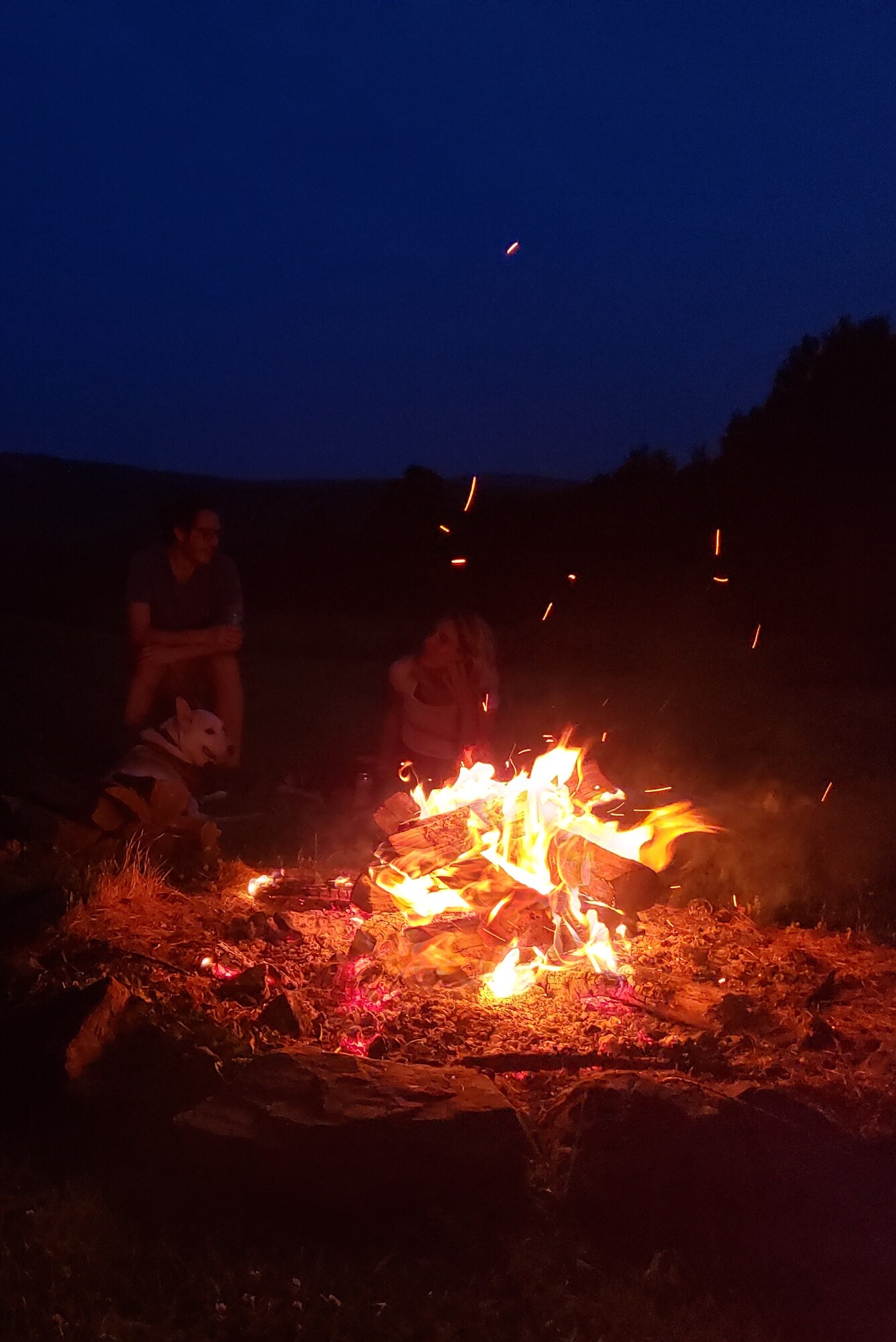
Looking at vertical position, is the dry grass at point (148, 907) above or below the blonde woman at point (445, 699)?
below

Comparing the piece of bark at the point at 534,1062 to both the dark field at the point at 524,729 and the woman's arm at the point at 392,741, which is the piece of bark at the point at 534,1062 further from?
the woman's arm at the point at 392,741

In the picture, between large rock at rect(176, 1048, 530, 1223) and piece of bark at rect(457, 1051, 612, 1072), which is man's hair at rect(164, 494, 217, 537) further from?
large rock at rect(176, 1048, 530, 1223)

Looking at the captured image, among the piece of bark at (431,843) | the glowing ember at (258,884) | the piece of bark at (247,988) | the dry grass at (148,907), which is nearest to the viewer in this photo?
the piece of bark at (247,988)

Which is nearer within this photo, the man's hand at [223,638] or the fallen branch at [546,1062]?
the fallen branch at [546,1062]

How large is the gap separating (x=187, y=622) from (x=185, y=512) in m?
0.66

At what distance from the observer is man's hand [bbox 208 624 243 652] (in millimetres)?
6648

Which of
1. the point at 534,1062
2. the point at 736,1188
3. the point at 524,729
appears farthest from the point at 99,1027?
the point at 524,729

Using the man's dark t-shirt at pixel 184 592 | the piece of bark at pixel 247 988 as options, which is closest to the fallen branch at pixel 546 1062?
the piece of bark at pixel 247 988

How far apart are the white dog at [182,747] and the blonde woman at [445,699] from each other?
1.00 meters

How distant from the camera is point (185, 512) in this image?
21.6 ft

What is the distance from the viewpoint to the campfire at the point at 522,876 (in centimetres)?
413

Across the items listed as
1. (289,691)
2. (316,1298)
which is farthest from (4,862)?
(289,691)

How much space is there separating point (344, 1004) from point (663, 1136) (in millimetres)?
1332

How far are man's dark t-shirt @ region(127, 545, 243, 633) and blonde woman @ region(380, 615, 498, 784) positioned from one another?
1.15 meters
